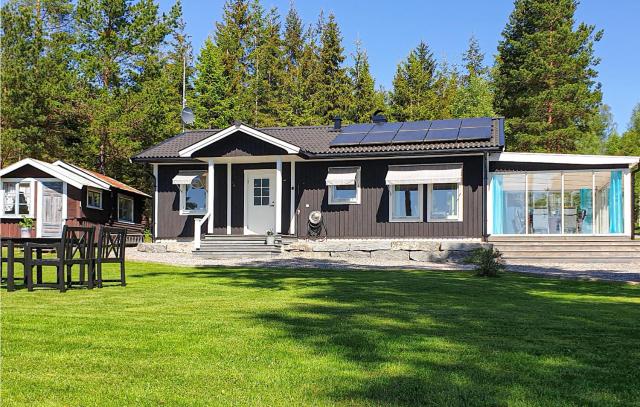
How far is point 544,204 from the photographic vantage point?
18.9 meters

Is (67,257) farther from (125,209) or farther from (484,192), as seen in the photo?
(125,209)

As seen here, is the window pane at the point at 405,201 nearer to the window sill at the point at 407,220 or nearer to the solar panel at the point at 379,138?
the window sill at the point at 407,220

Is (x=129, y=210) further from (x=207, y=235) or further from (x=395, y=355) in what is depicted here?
(x=395, y=355)

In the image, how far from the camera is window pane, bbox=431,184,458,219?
18.4 metres

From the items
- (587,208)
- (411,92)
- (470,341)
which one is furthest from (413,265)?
(411,92)

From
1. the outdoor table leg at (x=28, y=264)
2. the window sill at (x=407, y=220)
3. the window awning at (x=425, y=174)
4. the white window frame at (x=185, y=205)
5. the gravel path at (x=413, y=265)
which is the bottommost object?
the gravel path at (x=413, y=265)

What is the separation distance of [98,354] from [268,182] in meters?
16.2

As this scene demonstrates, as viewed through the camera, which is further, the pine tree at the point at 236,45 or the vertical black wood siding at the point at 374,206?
the pine tree at the point at 236,45

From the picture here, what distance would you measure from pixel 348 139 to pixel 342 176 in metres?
1.46

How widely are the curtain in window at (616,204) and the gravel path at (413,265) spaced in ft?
12.7

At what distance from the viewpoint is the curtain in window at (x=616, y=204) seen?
18203 mm

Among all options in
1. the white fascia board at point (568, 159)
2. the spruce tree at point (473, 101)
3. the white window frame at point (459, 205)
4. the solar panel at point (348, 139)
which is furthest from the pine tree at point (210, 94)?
the white fascia board at point (568, 159)

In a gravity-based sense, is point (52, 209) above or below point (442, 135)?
below

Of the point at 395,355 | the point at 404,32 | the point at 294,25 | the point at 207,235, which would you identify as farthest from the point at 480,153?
the point at 294,25
